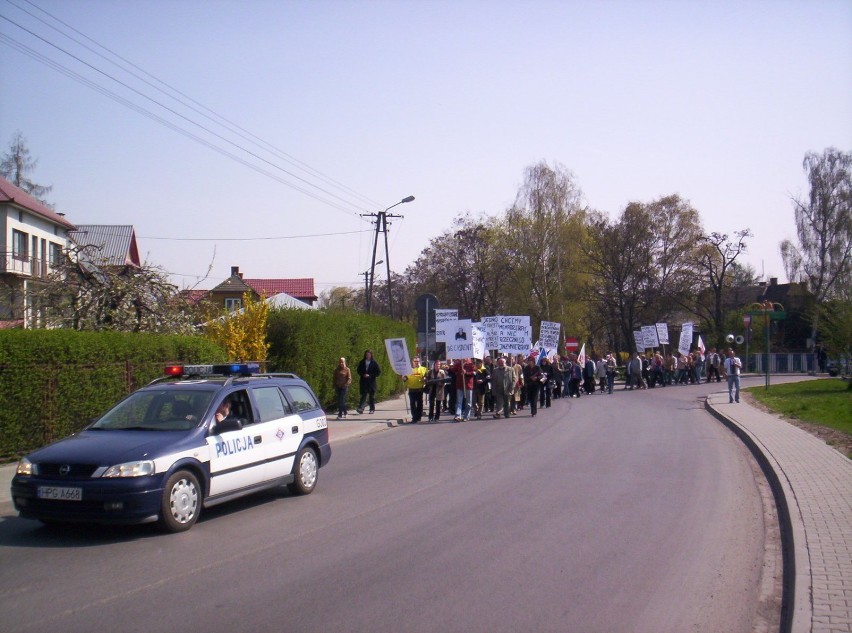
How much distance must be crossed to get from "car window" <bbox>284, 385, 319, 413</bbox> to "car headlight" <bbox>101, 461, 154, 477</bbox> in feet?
10.1

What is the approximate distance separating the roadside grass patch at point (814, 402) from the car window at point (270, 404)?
12038 millimetres

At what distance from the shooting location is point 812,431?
17703mm

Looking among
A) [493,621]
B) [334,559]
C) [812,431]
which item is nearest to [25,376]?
[334,559]

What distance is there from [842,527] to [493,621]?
15.2ft

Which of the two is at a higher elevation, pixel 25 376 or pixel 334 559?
pixel 25 376

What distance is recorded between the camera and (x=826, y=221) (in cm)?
6712

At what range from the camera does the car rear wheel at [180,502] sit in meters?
8.52

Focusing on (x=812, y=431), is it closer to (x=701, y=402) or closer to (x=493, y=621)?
(x=701, y=402)

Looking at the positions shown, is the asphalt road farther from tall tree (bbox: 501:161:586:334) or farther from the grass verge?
tall tree (bbox: 501:161:586:334)

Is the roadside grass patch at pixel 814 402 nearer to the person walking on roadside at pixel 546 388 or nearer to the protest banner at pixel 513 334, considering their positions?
the person walking on roadside at pixel 546 388

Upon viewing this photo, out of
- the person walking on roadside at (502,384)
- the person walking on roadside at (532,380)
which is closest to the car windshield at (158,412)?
the person walking on roadside at (502,384)

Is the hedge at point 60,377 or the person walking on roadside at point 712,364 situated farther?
the person walking on roadside at point 712,364

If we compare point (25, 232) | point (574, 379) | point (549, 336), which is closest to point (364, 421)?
point (549, 336)

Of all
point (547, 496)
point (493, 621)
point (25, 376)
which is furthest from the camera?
point (25, 376)
